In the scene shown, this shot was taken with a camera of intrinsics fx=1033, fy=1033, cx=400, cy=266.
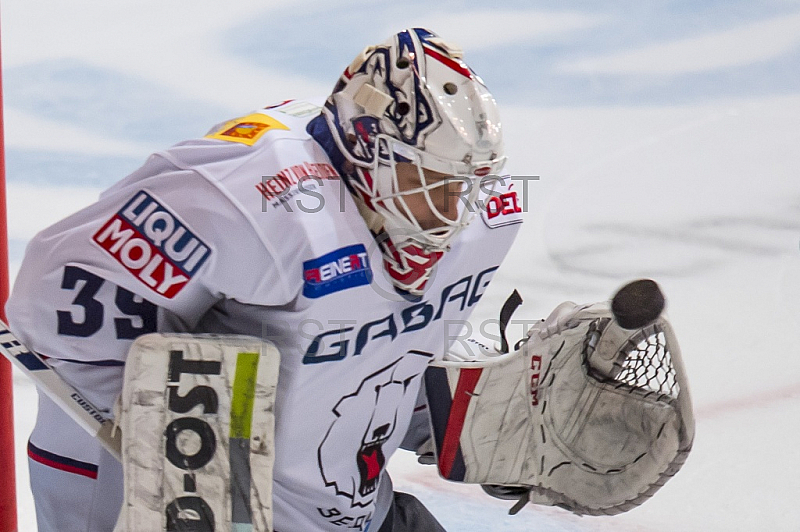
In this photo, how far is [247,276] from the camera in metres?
1.47

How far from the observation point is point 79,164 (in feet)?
12.2

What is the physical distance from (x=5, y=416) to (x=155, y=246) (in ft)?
2.68

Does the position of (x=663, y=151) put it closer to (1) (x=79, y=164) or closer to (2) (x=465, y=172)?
(1) (x=79, y=164)

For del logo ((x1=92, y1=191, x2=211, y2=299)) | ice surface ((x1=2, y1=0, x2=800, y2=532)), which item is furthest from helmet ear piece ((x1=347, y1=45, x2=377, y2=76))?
ice surface ((x1=2, y1=0, x2=800, y2=532))

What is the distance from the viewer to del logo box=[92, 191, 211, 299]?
4.74 ft

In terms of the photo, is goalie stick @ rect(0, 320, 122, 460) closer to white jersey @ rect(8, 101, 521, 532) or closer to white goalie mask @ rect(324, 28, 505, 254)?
white jersey @ rect(8, 101, 521, 532)

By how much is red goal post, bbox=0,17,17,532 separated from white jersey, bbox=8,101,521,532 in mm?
542

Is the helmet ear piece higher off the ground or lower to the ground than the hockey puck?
higher

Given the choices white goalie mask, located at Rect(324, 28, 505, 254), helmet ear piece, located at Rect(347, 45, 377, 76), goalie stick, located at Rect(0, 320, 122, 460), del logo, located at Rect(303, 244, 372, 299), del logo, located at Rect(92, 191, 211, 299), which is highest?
helmet ear piece, located at Rect(347, 45, 377, 76)

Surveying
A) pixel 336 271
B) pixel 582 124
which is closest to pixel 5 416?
pixel 336 271

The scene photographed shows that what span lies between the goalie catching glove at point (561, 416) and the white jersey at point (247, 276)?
343 mm

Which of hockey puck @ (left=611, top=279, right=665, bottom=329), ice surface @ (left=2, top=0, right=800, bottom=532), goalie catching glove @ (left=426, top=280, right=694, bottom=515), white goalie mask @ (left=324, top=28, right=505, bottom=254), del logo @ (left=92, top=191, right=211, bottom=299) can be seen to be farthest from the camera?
ice surface @ (left=2, top=0, right=800, bottom=532)

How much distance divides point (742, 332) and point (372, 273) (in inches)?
70.8

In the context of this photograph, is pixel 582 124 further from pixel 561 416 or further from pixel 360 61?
pixel 360 61
